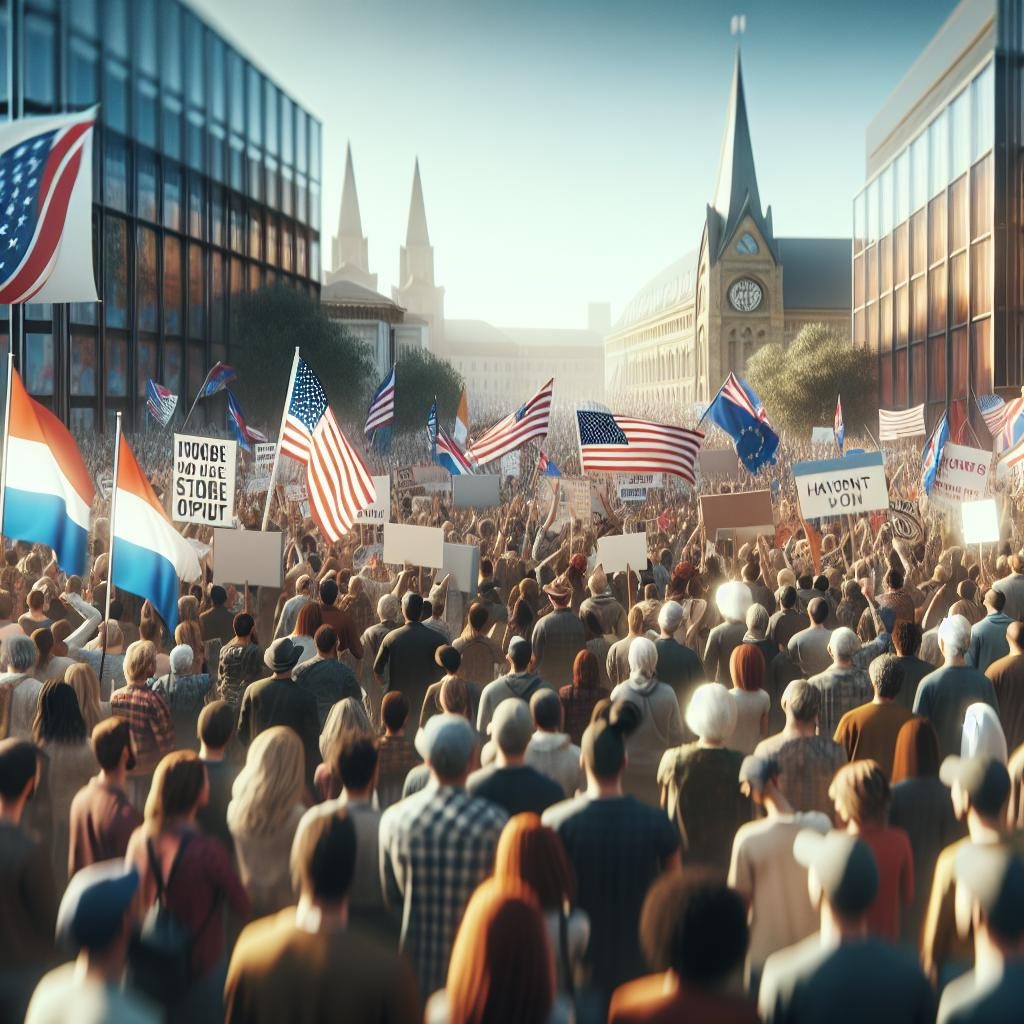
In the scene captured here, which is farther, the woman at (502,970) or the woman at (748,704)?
the woman at (748,704)

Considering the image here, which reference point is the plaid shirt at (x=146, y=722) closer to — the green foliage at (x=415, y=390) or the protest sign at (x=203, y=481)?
the protest sign at (x=203, y=481)

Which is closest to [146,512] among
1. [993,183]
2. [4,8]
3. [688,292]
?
[4,8]

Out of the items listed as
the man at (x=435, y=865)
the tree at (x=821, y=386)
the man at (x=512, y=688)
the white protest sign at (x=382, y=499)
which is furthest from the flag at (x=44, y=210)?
the tree at (x=821, y=386)

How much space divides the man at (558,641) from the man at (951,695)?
2.65m

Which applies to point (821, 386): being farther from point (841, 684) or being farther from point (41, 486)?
point (841, 684)

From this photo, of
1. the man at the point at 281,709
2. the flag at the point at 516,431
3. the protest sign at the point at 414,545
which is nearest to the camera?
the man at the point at 281,709

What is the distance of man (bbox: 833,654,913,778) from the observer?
616cm

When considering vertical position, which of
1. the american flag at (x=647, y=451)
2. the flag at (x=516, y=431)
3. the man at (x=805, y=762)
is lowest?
the man at (x=805, y=762)

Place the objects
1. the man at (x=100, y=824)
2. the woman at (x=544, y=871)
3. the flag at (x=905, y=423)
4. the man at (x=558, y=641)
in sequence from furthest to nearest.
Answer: the flag at (x=905, y=423) < the man at (x=558, y=641) < the man at (x=100, y=824) < the woman at (x=544, y=871)

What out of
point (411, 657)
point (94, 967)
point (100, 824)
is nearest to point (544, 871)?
point (94, 967)

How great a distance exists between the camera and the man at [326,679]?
24.4 ft

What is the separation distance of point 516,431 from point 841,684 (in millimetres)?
12196

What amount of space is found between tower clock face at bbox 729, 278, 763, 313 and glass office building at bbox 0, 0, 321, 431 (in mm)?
52806

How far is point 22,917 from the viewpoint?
425 centimetres
